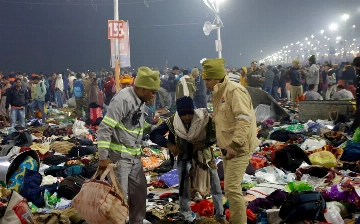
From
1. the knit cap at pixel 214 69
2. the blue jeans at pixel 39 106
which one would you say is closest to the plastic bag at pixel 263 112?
the blue jeans at pixel 39 106

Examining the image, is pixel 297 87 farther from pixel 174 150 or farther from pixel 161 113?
pixel 174 150

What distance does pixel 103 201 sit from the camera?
14.4 ft

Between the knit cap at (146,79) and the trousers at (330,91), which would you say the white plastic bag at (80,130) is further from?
the trousers at (330,91)

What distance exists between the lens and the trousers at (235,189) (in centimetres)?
484

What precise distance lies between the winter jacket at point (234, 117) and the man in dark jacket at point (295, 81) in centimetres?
1343

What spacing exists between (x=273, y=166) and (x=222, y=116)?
166 inches

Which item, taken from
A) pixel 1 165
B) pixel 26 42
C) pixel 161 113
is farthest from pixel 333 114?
pixel 26 42

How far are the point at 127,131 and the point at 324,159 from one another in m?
5.15

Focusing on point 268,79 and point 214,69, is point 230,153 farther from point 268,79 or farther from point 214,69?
point 268,79

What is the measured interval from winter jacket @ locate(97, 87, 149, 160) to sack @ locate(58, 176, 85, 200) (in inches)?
102

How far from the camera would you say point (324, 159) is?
862 centimetres

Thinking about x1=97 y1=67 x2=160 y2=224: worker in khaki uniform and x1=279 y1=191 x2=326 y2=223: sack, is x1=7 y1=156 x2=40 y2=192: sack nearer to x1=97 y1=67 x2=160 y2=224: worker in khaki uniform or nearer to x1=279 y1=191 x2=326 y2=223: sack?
x1=97 y1=67 x2=160 y2=224: worker in khaki uniform

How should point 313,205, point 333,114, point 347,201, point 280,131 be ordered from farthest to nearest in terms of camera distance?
point 333,114 < point 280,131 < point 347,201 < point 313,205

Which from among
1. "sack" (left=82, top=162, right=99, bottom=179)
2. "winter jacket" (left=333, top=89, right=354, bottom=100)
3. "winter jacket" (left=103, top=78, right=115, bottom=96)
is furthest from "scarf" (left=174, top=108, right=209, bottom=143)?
"winter jacket" (left=103, top=78, right=115, bottom=96)
